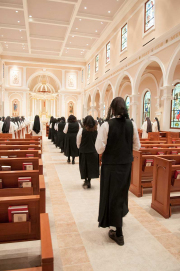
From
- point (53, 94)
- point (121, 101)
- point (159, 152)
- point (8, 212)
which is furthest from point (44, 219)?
point (53, 94)

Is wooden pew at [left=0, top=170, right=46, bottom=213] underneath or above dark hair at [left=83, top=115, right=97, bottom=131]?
underneath

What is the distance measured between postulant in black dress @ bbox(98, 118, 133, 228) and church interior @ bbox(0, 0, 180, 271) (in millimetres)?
400

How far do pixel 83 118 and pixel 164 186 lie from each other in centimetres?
408

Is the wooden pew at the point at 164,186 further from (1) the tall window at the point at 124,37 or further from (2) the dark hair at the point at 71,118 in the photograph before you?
(1) the tall window at the point at 124,37

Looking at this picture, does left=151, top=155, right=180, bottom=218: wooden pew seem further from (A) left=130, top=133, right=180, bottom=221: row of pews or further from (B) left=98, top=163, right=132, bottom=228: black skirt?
(B) left=98, top=163, right=132, bottom=228: black skirt

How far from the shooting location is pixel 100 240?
2.97m

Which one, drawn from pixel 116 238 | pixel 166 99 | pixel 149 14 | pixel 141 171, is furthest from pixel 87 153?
pixel 149 14

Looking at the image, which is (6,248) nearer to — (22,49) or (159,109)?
(159,109)

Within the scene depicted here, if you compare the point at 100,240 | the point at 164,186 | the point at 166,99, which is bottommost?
the point at 100,240

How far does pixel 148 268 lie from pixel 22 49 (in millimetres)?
23992

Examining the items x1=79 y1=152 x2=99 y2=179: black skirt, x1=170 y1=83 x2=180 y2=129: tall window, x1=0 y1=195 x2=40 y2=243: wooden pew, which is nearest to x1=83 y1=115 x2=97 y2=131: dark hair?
x1=79 y1=152 x2=99 y2=179: black skirt

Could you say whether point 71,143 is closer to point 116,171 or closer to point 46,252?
point 116,171

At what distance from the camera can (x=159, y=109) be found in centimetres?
1430

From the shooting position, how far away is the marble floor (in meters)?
2.48
